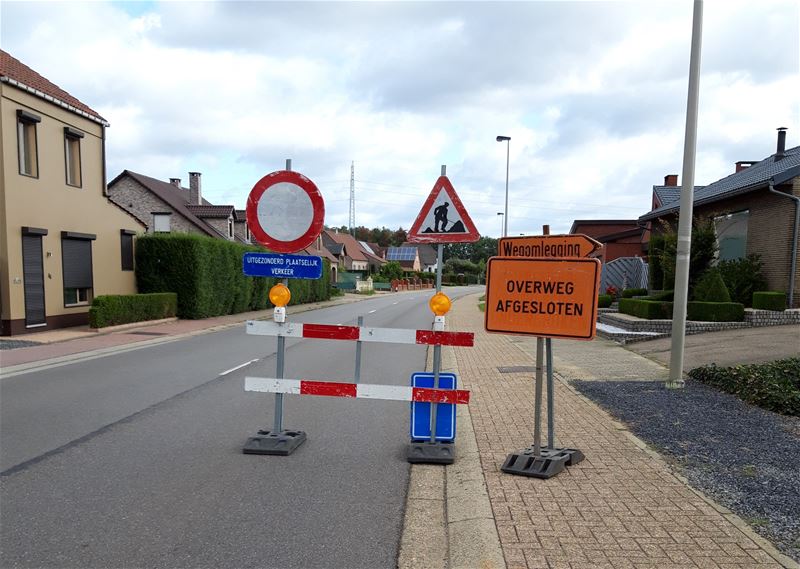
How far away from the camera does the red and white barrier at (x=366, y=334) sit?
533cm

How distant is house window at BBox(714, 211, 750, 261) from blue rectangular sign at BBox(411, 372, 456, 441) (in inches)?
604

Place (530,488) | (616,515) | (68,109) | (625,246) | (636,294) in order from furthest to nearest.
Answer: (625,246)
(636,294)
(68,109)
(530,488)
(616,515)

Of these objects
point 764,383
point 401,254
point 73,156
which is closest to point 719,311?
point 764,383

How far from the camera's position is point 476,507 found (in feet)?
13.8

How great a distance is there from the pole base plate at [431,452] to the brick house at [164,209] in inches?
1303

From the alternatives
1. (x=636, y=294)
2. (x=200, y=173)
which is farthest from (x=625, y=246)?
(x=200, y=173)

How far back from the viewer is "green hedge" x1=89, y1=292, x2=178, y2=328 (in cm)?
1734

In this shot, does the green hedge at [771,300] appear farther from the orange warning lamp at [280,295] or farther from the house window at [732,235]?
the orange warning lamp at [280,295]

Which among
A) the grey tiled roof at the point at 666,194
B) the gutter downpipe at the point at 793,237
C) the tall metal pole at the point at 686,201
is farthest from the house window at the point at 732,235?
the tall metal pole at the point at 686,201

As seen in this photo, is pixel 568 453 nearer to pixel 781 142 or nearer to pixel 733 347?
pixel 733 347

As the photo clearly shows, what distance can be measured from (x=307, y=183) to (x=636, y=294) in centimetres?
1997

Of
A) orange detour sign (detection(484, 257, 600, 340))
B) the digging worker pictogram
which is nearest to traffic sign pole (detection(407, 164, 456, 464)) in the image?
the digging worker pictogram

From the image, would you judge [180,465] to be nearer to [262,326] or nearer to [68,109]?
[262,326]

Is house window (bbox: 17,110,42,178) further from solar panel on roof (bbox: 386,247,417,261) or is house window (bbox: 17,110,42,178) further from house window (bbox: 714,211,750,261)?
solar panel on roof (bbox: 386,247,417,261)
